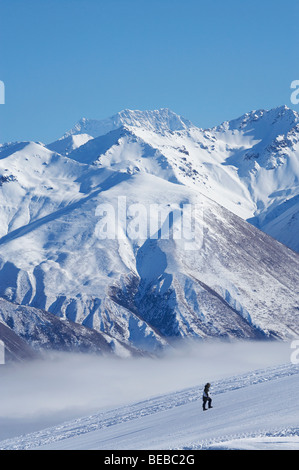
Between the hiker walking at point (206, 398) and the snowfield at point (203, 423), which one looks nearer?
the snowfield at point (203, 423)

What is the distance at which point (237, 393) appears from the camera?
79.5m

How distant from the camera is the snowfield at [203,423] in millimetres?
55500

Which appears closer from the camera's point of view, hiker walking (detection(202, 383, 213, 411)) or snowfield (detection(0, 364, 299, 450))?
snowfield (detection(0, 364, 299, 450))

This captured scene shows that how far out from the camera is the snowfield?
55.5 meters

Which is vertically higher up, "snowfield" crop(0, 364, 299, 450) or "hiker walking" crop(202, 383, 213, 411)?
"hiker walking" crop(202, 383, 213, 411)

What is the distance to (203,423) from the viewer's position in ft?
218

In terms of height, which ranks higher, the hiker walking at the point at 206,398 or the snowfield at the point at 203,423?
the hiker walking at the point at 206,398

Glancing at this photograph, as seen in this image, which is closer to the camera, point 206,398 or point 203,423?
point 203,423

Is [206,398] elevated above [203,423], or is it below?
above
